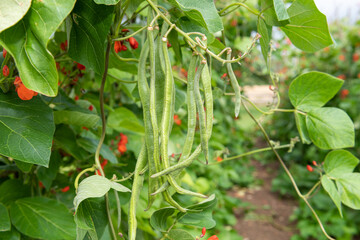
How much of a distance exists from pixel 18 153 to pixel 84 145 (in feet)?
1.12

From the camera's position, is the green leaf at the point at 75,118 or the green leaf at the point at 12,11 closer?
the green leaf at the point at 12,11

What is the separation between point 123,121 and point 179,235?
554 mm

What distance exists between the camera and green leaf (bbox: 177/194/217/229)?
533 mm

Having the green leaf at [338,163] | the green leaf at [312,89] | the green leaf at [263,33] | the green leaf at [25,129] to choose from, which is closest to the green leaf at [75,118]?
the green leaf at [25,129]

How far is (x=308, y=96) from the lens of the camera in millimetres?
769

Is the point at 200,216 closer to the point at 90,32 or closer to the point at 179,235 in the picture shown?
the point at 179,235

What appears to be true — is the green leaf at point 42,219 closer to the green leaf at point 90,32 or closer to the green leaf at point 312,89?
the green leaf at point 90,32

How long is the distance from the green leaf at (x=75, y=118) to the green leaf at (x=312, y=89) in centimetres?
44

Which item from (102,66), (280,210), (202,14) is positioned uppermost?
(202,14)

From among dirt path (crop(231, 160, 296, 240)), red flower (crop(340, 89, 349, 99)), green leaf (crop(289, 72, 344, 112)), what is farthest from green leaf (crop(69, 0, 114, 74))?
red flower (crop(340, 89, 349, 99))

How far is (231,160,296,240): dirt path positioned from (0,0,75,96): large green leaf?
3.07 meters

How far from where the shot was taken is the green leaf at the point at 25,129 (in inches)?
18.4

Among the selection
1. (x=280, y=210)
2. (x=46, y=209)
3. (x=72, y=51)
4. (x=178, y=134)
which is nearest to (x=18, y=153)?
(x=72, y=51)

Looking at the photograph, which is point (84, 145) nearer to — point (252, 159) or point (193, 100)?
point (193, 100)
